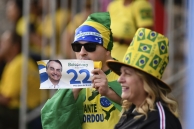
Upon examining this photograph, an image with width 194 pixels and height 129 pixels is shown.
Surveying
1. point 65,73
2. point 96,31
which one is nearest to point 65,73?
point 65,73

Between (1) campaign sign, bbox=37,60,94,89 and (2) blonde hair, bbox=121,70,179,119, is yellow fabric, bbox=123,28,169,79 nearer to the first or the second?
(2) blonde hair, bbox=121,70,179,119

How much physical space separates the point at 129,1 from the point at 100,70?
2742 mm

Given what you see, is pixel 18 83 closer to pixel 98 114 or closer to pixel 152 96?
pixel 98 114

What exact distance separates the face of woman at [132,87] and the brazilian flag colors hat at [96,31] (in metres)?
0.64

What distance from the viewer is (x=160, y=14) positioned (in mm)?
8695

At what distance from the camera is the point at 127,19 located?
6.98 meters

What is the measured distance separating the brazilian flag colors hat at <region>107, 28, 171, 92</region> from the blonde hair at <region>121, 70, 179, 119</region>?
3cm

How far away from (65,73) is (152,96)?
2.12 feet

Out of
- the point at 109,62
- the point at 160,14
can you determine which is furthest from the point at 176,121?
the point at 160,14

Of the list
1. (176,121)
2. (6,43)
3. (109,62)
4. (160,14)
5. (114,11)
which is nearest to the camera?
(176,121)

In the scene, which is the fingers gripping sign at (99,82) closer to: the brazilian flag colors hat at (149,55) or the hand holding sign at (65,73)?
the hand holding sign at (65,73)

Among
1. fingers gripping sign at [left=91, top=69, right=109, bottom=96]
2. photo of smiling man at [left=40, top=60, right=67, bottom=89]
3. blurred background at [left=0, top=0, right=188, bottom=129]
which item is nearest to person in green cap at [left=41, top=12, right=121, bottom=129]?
fingers gripping sign at [left=91, top=69, right=109, bottom=96]

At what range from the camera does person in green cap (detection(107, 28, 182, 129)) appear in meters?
3.99

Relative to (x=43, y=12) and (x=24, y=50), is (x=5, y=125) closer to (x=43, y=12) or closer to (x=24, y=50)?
(x=24, y=50)
